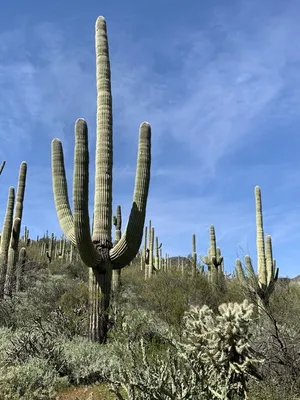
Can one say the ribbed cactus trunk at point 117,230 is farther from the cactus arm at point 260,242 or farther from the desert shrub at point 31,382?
the desert shrub at point 31,382

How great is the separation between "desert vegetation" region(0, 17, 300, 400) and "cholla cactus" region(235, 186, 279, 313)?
0.12 feet

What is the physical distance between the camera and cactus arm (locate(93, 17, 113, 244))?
9539 millimetres

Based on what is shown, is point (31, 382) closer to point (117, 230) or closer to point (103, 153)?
point (103, 153)

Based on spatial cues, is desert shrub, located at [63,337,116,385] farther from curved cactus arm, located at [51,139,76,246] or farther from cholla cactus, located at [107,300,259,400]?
cholla cactus, located at [107,300,259,400]

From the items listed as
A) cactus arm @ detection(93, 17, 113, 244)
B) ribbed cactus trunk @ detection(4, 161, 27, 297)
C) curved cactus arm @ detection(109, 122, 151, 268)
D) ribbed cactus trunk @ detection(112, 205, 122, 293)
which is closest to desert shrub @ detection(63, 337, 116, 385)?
curved cactus arm @ detection(109, 122, 151, 268)

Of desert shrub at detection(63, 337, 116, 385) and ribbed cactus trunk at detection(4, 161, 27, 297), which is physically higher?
ribbed cactus trunk at detection(4, 161, 27, 297)

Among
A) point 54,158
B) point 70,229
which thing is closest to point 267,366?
point 70,229

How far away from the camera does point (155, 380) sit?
4066mm

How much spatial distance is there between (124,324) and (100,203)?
16.6 ft

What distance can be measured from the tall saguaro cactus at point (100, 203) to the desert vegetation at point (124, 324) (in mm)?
21

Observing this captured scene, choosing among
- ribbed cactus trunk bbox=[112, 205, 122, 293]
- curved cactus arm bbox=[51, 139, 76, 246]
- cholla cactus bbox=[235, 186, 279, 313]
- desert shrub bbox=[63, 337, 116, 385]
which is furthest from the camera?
ribbed cactus trunk bbox=[112, 205, 122, 293]

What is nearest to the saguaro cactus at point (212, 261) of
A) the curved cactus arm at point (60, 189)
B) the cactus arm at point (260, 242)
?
the cactus arm at point (260, 242)

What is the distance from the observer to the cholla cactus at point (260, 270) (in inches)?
551

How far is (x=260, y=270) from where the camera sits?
15062mm
